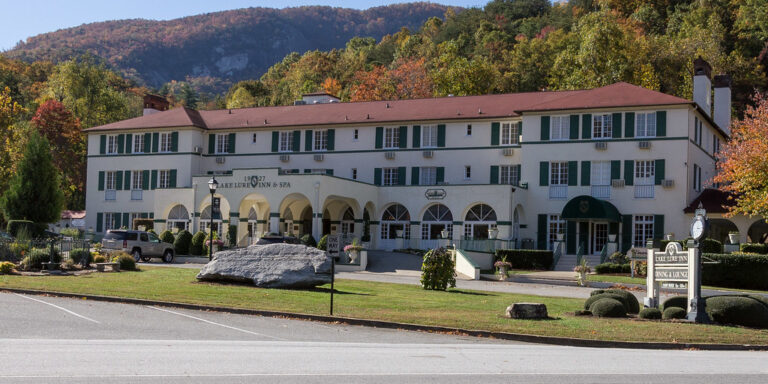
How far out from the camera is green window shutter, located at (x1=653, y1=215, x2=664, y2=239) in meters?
42.9

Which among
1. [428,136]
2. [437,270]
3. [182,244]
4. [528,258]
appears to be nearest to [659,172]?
[528,258]

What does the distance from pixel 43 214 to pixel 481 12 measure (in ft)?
239

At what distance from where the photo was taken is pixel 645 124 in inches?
1725

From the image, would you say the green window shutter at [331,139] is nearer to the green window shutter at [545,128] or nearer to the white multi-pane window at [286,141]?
the white multi-pane window at [286,141]

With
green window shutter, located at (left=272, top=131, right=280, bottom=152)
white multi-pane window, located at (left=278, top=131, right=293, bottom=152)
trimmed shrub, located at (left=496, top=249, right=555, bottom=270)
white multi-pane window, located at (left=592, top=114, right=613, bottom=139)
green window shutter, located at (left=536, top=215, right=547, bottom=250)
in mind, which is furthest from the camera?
green window shutter, located at (left=272, top=131, right=280, bottom=152)

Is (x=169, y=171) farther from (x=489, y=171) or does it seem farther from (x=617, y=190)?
(x=617, y=190)

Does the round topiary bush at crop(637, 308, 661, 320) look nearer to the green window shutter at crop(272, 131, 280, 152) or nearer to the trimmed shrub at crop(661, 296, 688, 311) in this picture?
the trimmed shrub at crop(661, 296, 688, 311)

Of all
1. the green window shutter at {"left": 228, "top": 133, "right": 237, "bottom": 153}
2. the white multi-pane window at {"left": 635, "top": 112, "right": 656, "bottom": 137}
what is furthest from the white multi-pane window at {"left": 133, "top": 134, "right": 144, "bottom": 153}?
the white multi-pane window at {"left": 635, "top": 112, "right": 656, "bottom": 137}

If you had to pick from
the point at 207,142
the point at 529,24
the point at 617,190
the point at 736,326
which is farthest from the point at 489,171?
the point at 529,24

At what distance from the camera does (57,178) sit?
5006 cm

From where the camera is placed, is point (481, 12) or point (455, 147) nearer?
point (455, 147)

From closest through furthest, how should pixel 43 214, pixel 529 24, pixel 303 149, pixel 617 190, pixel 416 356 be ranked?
pixel 416 356 < pixel 617 190 < pixel 43 214 < pixel 303 149 < pixel 529 24

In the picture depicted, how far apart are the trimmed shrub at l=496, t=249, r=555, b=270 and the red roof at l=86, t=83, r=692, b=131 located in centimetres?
911

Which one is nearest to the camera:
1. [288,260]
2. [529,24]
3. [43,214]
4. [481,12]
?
[288,260]
